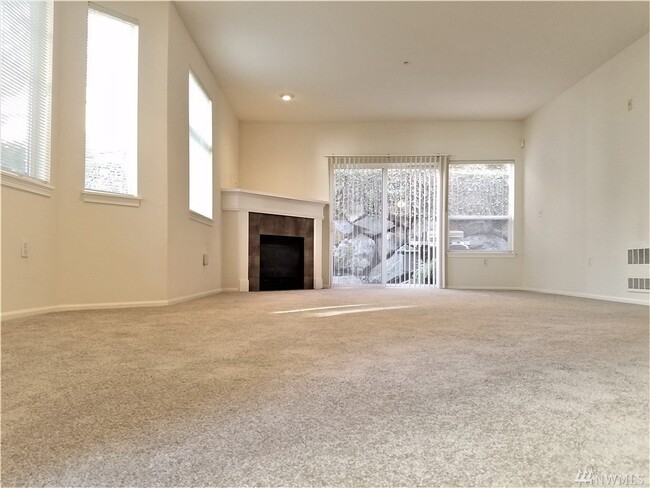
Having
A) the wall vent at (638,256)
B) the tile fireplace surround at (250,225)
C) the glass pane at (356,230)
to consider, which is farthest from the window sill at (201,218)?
the wall vent at (638,256)

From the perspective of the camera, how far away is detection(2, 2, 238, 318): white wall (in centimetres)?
278

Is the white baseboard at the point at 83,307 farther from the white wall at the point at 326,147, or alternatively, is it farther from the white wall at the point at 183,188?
the white wall at the point at 326,147

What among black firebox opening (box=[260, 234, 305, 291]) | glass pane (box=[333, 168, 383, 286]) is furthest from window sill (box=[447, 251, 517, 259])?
black firebox opening (box=[260, 234, 305, 291])

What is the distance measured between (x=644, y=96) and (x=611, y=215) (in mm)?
1160

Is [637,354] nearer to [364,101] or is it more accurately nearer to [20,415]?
[20,415]

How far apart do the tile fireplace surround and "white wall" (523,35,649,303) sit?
3287 mm

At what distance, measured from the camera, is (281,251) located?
6375 millimetres

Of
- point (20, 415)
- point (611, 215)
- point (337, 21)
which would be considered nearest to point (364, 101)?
point (337, 21)

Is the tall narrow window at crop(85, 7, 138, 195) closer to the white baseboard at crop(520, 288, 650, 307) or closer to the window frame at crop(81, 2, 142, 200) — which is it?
the window frame at crop(81, 2, 142, 200)

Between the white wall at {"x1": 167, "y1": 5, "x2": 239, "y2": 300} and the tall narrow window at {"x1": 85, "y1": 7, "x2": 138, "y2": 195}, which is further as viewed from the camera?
the white wall at {"x1": 167, "y1": 5, "x2": 239, "y2": 300}

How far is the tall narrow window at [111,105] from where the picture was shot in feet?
10.7

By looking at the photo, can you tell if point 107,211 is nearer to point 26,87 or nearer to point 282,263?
point 26,87

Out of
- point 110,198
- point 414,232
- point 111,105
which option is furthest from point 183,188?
point 414,232

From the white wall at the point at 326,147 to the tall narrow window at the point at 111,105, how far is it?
10.8 ft
